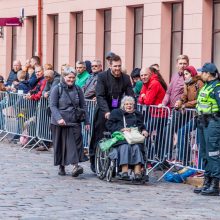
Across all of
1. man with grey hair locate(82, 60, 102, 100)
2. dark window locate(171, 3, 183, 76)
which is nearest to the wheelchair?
man with grey hair locate(82, 60, 102, 100)

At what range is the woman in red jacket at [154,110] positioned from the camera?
53.0 ft

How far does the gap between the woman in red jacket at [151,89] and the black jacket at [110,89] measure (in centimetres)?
96

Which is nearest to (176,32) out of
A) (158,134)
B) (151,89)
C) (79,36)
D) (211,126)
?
(79,36)

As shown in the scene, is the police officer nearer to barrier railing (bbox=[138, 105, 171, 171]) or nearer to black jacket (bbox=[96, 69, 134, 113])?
barrier railing (bbox=[138, 105, 171, 171])

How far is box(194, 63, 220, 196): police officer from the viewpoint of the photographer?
1397cm

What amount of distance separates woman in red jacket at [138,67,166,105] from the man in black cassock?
3.12 ft

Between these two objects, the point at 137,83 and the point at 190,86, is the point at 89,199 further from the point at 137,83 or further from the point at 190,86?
the point at 137,83

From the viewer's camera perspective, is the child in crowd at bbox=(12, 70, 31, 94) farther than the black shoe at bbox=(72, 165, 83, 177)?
Yes

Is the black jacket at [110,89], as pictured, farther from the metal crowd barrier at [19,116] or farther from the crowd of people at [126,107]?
the metal crowd barrier at [19,116]

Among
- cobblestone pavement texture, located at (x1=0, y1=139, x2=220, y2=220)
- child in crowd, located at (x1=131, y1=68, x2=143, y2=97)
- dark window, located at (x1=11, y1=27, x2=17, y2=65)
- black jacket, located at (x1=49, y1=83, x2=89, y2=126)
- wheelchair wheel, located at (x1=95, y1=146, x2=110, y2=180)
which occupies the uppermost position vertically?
dark window, located at (x1=11, y1=27, x2=17, y2=65)

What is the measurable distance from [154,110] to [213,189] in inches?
110

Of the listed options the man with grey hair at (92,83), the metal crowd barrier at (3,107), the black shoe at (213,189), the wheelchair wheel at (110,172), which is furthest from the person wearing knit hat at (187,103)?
the metal crowd barrier at (3,107)

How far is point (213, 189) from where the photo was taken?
550 inches

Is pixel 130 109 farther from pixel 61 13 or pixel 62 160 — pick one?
pixel 61 13
